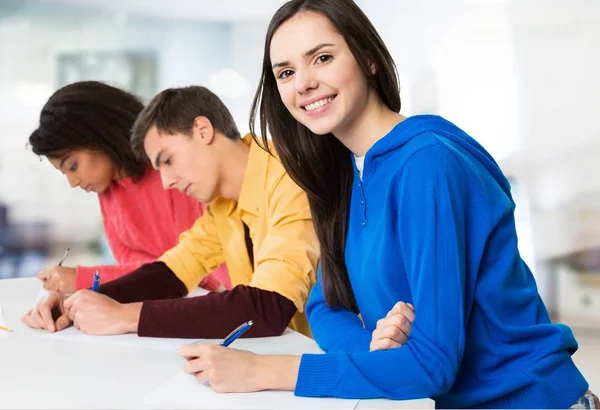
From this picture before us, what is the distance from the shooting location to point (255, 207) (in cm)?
165

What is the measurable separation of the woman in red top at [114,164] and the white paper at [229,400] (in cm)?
114

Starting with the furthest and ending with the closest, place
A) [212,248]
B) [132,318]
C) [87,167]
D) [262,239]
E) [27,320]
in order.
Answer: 1. [87,167]
2. [212,248]
3. [262,239]
4. [27,320]
5. [132,318]

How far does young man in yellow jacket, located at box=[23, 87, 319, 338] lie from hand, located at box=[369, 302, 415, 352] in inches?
16.9

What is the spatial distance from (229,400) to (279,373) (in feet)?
0.24

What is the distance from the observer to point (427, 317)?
0.90 metres

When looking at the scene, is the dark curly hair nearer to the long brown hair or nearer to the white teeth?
the long brown hair

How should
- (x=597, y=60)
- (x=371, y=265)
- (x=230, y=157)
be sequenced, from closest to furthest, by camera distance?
(x=371, y=265), (x=230, y=157), (x=597, y=60)

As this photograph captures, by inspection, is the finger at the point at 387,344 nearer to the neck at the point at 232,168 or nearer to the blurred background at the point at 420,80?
the neck at the point at 232,168

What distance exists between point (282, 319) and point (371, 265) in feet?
1.13

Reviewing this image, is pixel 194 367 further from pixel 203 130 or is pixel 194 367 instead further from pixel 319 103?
pixel 203 130

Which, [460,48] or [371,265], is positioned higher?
[460,48]

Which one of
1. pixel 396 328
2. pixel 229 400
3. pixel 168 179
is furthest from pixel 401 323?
pixel 168 179

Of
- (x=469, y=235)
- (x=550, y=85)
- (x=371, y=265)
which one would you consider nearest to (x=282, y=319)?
(x=371, y=265)

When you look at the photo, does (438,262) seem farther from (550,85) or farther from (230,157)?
(550,85)
